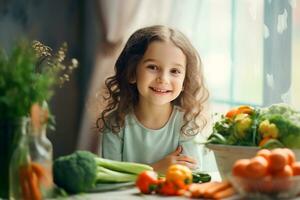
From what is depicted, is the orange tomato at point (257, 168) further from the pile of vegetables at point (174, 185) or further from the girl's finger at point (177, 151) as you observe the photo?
the girl's finger at point (177, 151)

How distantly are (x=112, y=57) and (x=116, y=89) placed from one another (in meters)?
0.22

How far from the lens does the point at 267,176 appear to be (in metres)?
1.00

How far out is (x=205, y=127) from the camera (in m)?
1.87

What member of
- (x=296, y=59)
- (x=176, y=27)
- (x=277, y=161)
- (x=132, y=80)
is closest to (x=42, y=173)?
(x=277, y=161)

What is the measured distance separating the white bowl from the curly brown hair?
0.42 m

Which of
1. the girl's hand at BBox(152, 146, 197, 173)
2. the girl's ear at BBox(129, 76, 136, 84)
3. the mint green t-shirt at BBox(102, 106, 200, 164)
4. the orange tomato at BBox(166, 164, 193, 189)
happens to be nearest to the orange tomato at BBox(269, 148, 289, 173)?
the orange tomato at BBox(166, 164, 193, 189)

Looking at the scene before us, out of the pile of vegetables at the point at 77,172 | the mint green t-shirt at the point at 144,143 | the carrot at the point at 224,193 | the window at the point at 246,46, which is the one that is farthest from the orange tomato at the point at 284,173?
the window at the point at 246,46

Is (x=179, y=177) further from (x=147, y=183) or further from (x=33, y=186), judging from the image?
(x=33, y=186)

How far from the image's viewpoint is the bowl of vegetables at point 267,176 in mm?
1000

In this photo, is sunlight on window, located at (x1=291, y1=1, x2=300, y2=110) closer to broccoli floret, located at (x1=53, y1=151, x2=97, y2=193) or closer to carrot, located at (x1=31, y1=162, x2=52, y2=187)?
broccoli floret, located at (x1=53, y1=151, x2=97, y2=193)

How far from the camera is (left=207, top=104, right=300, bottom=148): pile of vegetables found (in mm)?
1205

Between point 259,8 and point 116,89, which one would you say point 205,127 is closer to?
point 116,89

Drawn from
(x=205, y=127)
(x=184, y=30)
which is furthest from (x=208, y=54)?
(x=205, y=127)

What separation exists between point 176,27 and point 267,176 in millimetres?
1122
